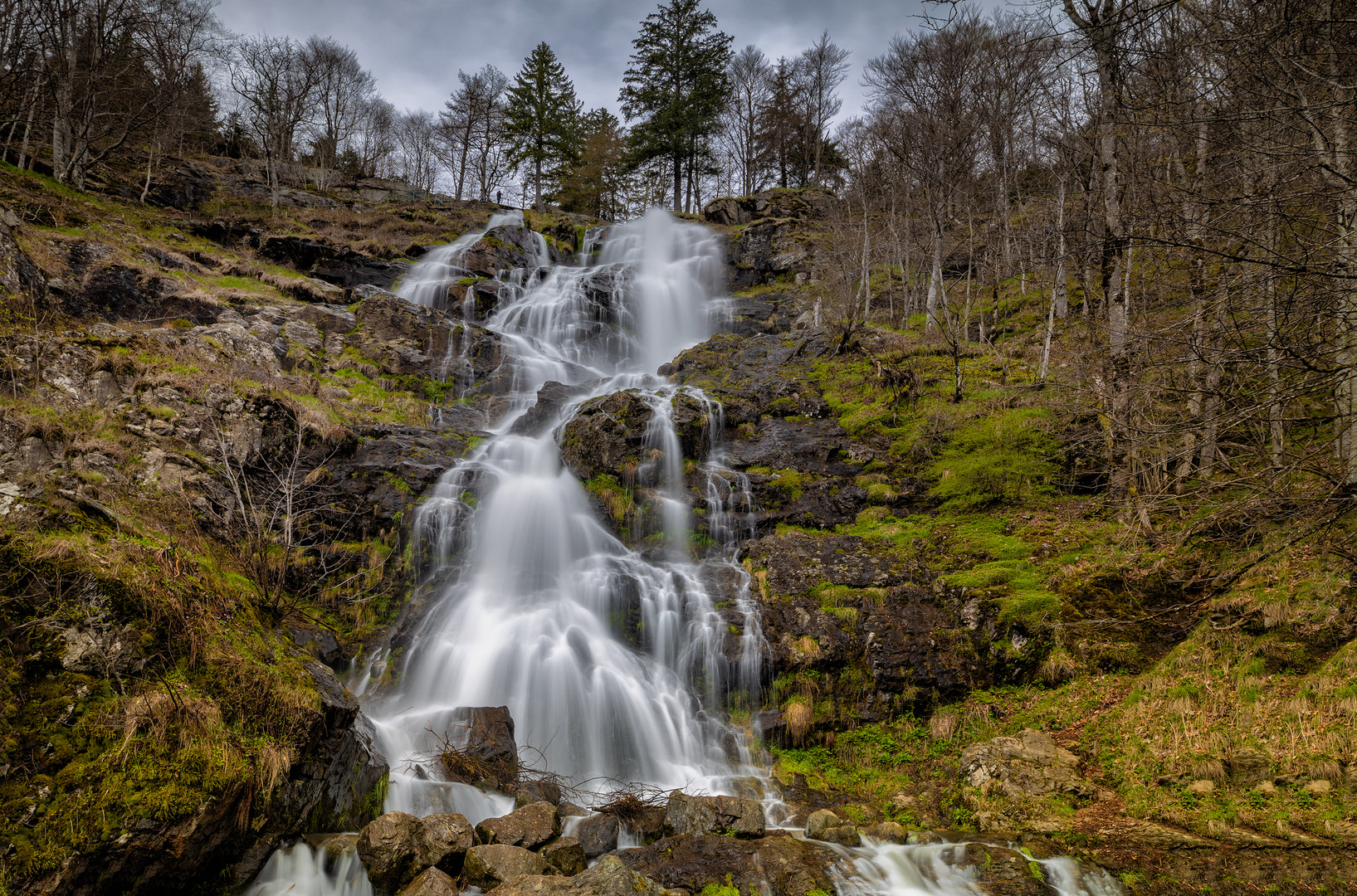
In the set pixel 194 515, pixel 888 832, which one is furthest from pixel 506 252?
pixel 888 832

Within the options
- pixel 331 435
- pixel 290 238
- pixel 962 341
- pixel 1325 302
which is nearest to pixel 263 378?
pixel 331 435

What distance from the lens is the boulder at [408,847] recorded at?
5336 millimetres

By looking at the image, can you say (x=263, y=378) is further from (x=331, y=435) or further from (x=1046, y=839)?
(x=1046, y=839)

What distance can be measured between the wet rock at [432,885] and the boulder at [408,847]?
7.6 inches

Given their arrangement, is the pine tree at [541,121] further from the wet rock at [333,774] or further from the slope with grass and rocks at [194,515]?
the wet rock at [333,774]

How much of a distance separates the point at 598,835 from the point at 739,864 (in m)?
1.61

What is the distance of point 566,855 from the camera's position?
584 cm

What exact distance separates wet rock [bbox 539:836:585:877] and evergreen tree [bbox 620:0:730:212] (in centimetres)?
3745

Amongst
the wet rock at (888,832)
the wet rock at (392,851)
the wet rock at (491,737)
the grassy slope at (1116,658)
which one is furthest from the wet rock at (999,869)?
the wet rock at (491,737)

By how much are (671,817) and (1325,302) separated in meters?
7.82

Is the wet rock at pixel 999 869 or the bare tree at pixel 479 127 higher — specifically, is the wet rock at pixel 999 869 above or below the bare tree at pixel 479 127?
below

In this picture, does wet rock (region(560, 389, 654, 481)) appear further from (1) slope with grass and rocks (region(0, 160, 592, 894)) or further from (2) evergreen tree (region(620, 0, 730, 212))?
(2) evergreen tree (region(620, 0, 730, 212))

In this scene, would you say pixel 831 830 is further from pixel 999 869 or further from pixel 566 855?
pixel 566 855

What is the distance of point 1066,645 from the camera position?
851cm
